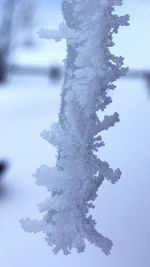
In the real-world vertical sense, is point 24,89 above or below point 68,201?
above

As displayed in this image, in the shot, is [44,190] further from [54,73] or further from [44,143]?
[54,73]

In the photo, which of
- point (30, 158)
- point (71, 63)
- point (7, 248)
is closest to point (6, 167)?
point (30, 158)

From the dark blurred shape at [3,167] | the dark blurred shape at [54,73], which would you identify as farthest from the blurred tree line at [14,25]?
the dark blurred shape at [3,167]

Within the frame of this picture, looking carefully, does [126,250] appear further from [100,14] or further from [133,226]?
[100,14]

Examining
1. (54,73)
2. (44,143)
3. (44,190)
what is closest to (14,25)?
(54,73)

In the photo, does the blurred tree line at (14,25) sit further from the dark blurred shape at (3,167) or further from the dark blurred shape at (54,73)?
the dark blurred shape at (3,167)

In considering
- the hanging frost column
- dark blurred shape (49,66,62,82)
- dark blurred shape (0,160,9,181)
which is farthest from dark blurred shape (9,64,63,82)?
the hanging frost column
